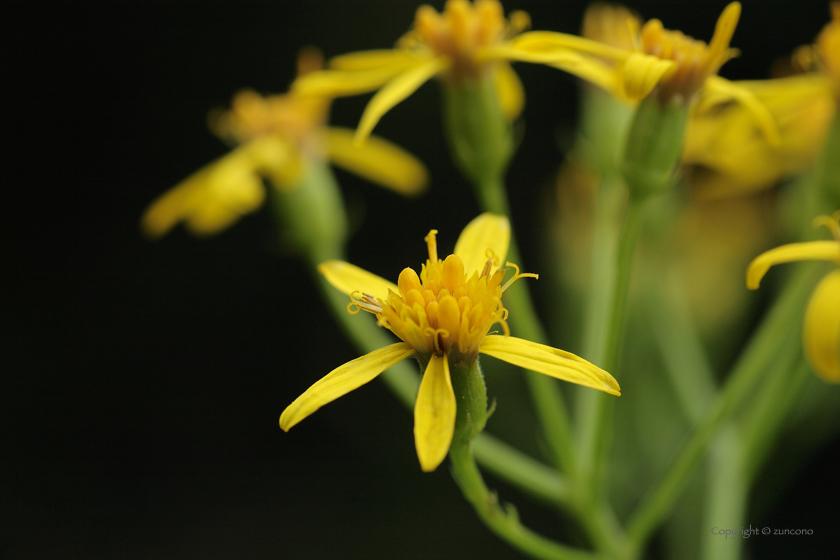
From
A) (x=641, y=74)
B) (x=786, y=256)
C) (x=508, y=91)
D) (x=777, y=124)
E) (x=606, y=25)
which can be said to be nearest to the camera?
(x=786, y=256)

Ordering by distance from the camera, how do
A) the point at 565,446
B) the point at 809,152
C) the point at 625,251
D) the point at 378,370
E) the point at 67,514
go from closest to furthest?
1. the point at 378,370
2. the point at 625,251
3. the point at 565,446
4. the point at 809,152
5. the point at 67,514

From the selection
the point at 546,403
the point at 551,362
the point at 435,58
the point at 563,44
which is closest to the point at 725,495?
the point at 546,403

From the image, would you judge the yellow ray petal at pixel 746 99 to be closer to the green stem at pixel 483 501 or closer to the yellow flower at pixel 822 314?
the yellow flower at pixel 822 314

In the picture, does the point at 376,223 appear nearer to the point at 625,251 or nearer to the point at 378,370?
the point at 625,251

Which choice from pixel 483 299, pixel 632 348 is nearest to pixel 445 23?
pixel 483 299

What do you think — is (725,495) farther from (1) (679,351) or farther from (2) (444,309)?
(2) (444,309)

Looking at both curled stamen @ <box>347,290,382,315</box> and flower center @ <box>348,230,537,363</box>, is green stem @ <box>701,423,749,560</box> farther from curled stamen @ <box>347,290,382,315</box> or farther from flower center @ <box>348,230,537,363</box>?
curled stamen @ <box>347,290,382,315</box>
